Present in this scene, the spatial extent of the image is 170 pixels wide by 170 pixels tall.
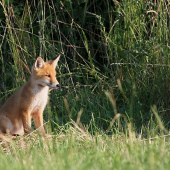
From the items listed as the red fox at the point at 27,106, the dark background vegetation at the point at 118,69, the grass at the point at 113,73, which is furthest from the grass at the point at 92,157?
the dark background vegetation at the point at 118,69

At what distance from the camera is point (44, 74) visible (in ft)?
24.4

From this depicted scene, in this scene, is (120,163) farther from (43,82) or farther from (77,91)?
(77,91)

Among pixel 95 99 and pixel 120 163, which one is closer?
pixel 120 163

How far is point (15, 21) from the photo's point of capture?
897 centimetres

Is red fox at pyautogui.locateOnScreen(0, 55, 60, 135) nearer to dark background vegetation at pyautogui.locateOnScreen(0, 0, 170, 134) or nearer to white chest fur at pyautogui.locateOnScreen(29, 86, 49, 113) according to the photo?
white chest fur at pyautogui.locateOnScreen(29, 86, 49, 113)

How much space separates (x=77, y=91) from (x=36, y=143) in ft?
9.09

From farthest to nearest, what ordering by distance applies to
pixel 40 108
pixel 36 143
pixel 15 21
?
pixel 15 21 < pixel 40 108 < pixel 36 143

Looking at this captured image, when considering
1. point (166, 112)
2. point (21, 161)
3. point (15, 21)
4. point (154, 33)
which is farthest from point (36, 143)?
point (15, 21)

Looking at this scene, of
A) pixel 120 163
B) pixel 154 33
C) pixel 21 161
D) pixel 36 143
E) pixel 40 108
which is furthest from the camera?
pixel 154 33

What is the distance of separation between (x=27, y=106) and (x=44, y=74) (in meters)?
0.58

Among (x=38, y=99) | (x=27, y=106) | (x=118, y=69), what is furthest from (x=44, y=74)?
(x=118, y=69)

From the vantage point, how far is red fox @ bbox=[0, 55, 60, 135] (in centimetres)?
720

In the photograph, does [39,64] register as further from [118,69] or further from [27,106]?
[118,69]

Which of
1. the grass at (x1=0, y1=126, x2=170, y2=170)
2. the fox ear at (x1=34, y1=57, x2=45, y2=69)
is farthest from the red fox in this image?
the grass at (x1=0, y1=126, x2=170, y2=170)
